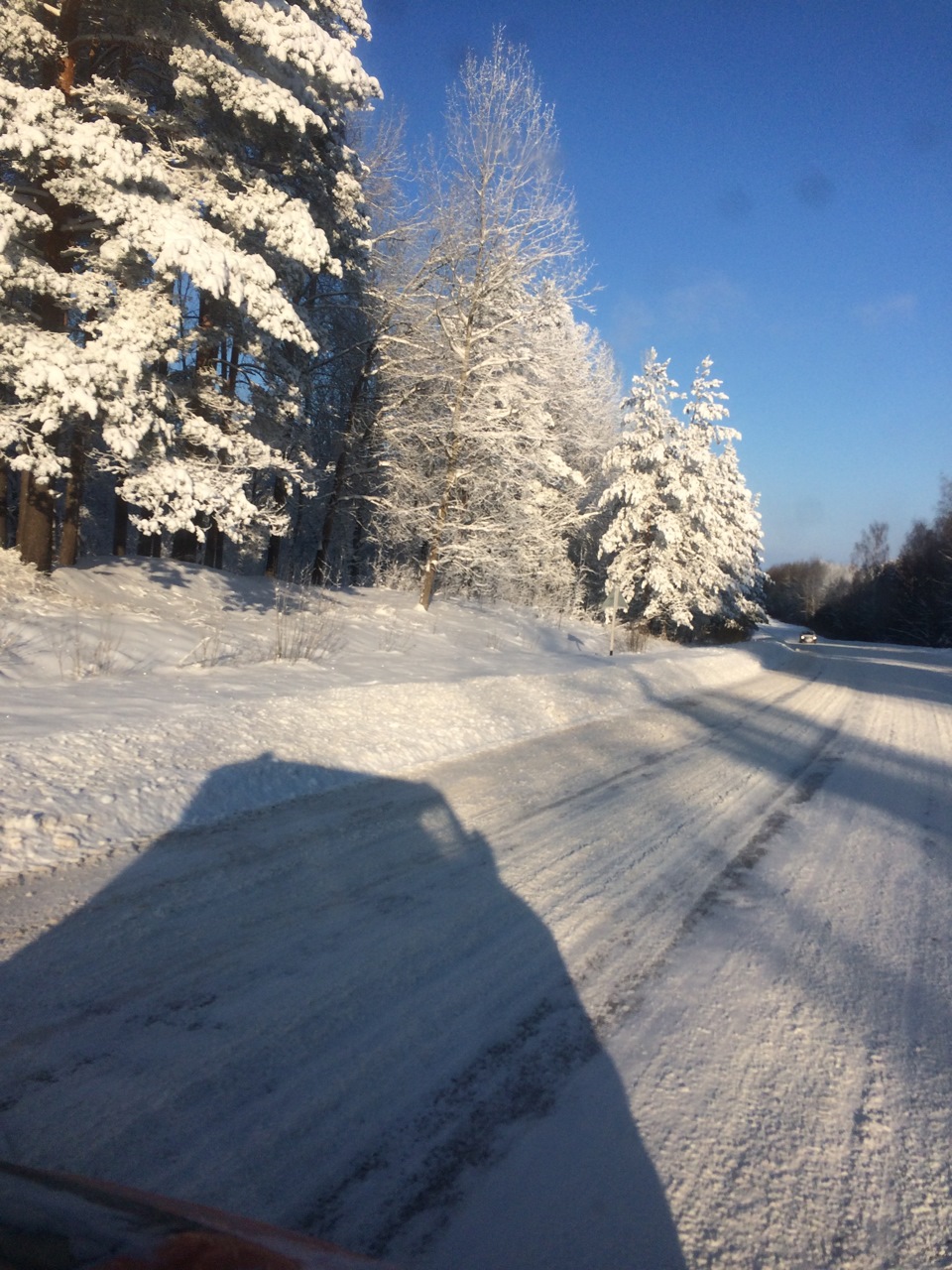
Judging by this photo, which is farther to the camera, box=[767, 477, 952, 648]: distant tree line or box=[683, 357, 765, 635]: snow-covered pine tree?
box=[767, 477, 952, 648]: distant tree line

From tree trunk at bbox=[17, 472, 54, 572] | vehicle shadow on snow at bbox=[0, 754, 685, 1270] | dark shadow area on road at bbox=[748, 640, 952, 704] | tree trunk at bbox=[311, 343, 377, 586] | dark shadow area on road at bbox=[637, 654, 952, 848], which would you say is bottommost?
vehicle shadow on snow at bbox=[0, 754, 685, 1270]

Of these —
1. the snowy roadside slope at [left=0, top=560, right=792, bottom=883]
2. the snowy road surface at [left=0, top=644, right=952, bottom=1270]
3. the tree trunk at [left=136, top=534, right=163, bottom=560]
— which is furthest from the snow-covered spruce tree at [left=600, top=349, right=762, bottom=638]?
the snowy road surface at [left=0, top=644, right=952, bottom=1270]

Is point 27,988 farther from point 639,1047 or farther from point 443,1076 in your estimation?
point 639,1047

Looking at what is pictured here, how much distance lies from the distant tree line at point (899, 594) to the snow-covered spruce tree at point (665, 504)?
3779cm

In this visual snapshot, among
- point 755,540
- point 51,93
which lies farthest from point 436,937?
point 755,540

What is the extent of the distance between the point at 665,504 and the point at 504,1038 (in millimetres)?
29356

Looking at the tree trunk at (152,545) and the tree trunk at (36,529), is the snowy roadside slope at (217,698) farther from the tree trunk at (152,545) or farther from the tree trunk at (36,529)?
the tree trunk at (152,545)

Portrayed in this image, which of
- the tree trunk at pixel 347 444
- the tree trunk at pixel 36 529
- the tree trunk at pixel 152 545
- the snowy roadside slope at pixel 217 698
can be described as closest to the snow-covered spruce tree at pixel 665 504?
the tree trunk at pixel 347 444

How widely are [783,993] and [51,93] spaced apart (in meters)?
12.1

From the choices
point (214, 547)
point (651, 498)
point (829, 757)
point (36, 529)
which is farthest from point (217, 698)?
point (651, 498)

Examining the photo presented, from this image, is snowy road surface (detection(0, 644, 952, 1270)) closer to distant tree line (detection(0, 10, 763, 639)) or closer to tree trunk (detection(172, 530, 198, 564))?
distant tree line (detection(0, 10, 763, 639))

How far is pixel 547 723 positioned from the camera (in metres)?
10.6

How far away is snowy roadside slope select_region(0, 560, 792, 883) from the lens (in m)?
5.36

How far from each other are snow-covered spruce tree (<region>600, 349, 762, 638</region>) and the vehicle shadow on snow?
2566 centimetres
